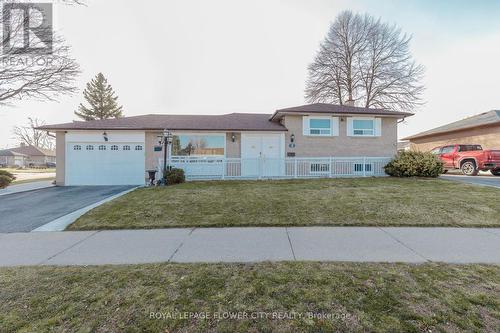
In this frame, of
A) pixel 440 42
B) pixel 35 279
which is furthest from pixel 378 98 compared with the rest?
pixel 35 279

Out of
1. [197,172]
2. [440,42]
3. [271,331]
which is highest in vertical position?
[440,42]

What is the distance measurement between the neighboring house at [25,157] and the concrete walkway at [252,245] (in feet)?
205

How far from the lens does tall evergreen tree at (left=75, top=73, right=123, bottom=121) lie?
114 feet

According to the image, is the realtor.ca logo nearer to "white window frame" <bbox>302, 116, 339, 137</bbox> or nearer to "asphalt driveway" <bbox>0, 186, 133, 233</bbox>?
"asphalt driveway" <bbox>0, 186, 133, 233</bbox>

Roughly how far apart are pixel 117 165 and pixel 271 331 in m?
13.3

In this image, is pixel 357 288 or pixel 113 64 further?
pixel 113 64

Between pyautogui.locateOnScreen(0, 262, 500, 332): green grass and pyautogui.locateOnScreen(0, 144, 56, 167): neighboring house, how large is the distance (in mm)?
64612

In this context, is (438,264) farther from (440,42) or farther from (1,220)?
(440,42)

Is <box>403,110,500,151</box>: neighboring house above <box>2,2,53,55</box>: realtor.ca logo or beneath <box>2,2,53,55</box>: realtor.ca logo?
beneath

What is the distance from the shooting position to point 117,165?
1269 centimetres

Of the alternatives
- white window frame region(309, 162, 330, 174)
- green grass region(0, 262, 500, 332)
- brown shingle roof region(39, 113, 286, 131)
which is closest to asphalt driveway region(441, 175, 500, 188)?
white window frame region(309, 162, 330, 174)

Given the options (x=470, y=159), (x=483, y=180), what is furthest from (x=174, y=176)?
(x=470, y=159)

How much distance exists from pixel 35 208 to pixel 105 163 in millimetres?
5461

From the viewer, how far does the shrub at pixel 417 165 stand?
1120 centimetres
